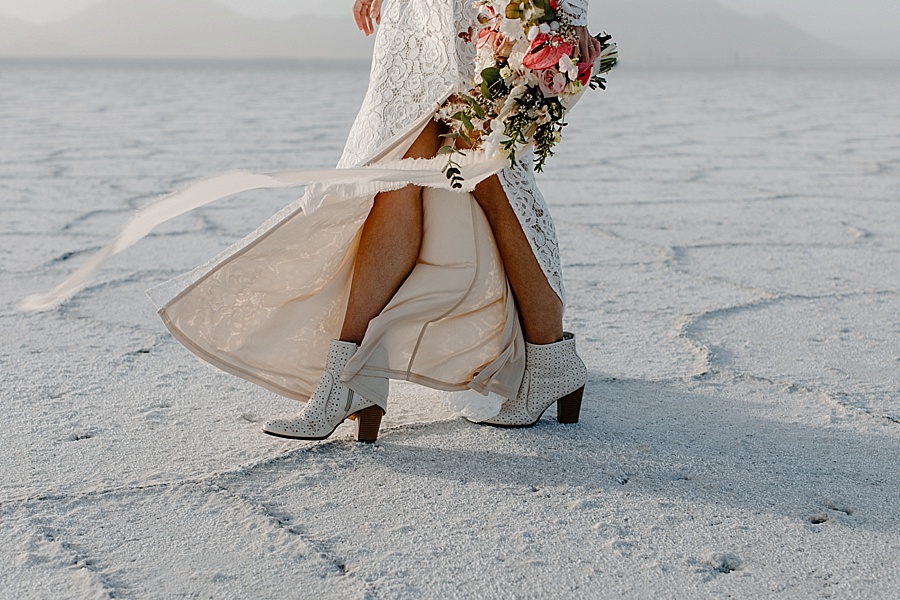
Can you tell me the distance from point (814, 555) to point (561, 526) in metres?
0.36

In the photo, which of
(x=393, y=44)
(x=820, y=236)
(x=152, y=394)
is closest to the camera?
(x=393, y=44)

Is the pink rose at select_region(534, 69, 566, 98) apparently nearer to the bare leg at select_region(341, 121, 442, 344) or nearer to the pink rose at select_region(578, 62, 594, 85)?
the pink rose at select_region(578, 62, 594, 85)

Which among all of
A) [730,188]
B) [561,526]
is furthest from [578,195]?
[561,526]

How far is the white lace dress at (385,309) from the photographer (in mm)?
1998

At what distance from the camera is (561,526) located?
65.0 inches

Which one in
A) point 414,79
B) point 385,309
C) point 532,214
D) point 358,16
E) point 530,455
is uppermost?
point 358,16

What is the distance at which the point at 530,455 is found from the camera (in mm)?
1961

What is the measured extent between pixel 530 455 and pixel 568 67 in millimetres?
680

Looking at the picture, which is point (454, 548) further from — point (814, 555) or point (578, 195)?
point (578, 195)

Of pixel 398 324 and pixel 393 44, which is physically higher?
pixel 393 44

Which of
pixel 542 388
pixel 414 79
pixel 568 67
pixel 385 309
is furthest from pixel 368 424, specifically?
pixel 568 67

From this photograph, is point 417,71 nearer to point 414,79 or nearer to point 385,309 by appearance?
point 414,79

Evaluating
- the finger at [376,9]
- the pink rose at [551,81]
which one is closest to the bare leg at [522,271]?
the pink rose at [551,81]

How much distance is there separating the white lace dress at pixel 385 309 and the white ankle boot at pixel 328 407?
0.02 m
